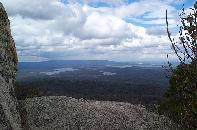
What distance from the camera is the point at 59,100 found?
82.8ft

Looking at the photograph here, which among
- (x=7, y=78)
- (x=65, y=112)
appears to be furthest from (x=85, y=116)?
(x=7, y=78)

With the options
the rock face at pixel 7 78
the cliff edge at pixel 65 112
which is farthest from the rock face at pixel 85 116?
the rock face at pixel 7 78

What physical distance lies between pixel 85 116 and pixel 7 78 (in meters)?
5.77

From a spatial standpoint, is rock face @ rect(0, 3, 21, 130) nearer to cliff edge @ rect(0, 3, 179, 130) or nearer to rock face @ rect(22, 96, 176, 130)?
cliff edge @ rect(0, 3, 179, 130)

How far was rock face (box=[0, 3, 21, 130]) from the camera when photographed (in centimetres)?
1680

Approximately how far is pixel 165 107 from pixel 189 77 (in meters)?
17.4

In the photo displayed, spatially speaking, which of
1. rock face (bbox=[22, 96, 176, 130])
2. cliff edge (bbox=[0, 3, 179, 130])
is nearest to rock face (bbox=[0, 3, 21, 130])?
cliff edge (bbox=[0, 3, 179, 130])

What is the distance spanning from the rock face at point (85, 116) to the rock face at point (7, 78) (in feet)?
7.41

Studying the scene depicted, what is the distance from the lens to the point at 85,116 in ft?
75.6

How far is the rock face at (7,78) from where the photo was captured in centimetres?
1680

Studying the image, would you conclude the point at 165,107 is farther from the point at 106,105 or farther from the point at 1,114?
the point at 1,114

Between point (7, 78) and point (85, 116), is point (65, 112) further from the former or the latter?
point (7, 78)

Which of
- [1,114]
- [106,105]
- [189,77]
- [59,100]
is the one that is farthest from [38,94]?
[189,77]

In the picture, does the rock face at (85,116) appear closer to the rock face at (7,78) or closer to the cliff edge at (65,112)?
the cliff edge at (65,112)
